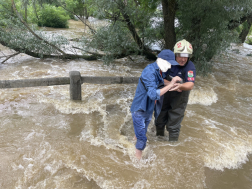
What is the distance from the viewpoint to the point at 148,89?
90.1 inches

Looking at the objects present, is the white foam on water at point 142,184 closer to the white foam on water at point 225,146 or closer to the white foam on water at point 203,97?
the white foam on water at point 225,146

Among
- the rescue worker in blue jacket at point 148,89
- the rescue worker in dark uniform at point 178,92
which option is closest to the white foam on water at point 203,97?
the rescue worker in dark uniform at point 178,92

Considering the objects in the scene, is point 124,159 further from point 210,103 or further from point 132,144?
point 210,103

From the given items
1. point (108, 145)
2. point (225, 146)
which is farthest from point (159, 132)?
point (225, 146)

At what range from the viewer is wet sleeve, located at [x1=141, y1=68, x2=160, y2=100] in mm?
2238

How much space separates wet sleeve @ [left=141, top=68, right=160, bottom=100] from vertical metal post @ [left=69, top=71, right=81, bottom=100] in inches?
105

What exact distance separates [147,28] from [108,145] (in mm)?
6297

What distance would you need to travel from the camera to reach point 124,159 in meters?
3.19

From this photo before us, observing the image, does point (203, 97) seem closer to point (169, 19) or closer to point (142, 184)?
point (169, 19)

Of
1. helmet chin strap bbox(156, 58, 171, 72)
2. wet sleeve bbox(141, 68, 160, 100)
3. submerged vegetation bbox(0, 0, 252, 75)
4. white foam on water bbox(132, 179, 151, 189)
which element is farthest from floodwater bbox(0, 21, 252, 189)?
submerged vegetation bbox(0, 0, 252, 75)

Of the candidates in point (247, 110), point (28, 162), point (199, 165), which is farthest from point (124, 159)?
point (247, 110)

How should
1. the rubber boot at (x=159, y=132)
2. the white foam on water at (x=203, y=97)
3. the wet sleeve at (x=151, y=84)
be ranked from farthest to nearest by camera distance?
the white foam on water at (x=203, y=97), the rubber boot at (x=159, y=132), the wet sleeve at (x=151, y=84)

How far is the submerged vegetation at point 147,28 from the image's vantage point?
6211mm

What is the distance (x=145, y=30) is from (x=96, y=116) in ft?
17.4
